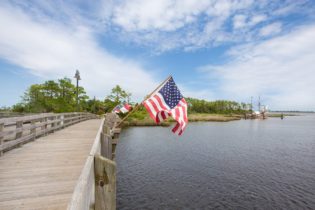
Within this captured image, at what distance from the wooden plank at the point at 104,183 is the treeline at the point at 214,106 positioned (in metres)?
107

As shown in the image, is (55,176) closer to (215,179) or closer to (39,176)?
(39,176)

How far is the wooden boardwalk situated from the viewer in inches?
130

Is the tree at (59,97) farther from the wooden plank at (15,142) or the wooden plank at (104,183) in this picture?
the wooden plank at (104,183)

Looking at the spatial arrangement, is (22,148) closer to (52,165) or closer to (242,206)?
(52,165)

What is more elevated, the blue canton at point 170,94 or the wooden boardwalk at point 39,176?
the blue canton at point 170,94

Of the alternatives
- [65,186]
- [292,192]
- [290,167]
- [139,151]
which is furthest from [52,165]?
[290,167]

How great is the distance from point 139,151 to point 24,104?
195 ft

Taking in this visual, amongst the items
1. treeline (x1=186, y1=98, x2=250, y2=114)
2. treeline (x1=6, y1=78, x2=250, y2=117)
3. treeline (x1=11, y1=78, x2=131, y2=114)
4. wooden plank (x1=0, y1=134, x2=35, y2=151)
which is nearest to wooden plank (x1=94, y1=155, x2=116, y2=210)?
wooden plank (x1=0, y1=134, x2=35, y2=151)

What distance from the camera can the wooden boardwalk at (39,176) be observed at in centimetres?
331

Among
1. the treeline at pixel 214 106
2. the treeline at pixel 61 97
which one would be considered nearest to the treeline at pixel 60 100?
the treeline at pixel 61 97

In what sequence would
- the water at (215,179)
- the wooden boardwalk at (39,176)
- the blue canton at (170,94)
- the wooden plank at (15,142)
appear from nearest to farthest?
1. the wooden boardwalk at (39,176)
2. the wooden plank at (15,142)
3. the blue canton at (170,94)
4. the water at (215,179)

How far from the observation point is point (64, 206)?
3.14m

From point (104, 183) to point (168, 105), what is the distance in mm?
3936

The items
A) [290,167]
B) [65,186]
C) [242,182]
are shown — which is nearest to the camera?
[65,186]
